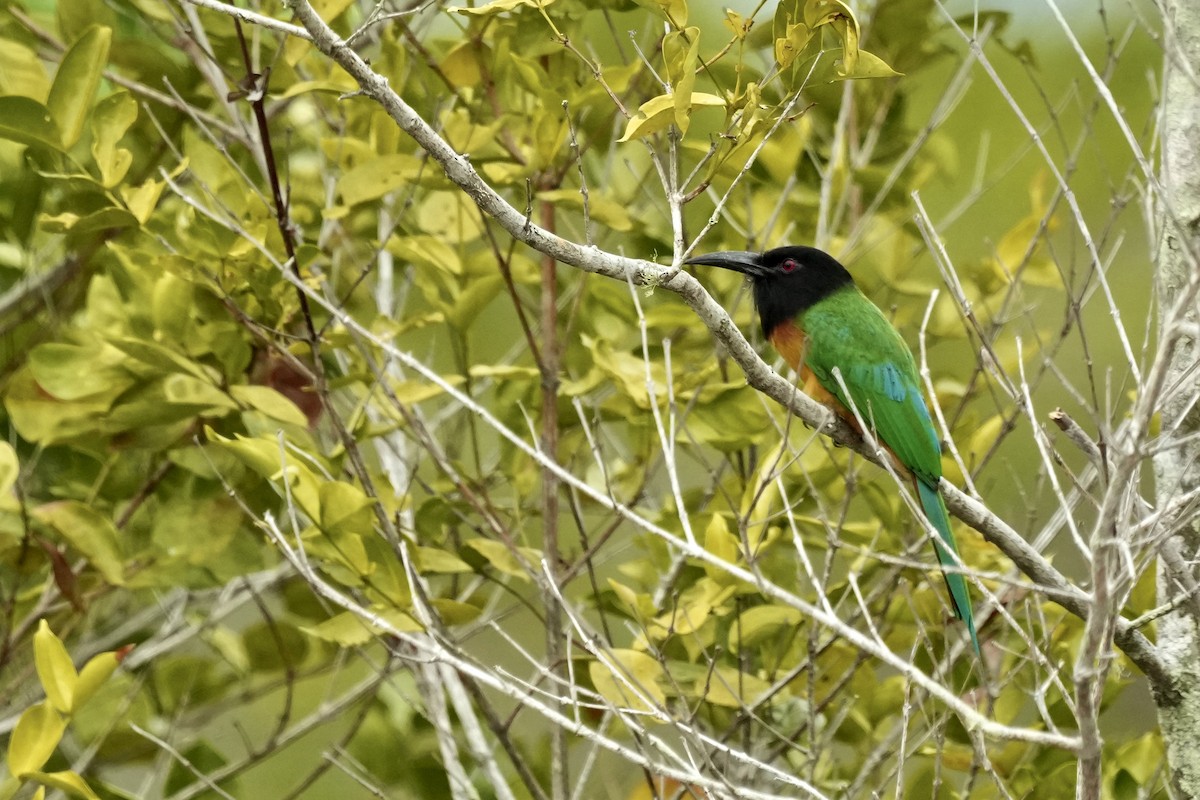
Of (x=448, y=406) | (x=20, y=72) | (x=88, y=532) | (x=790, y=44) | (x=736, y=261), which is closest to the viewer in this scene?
(x=790, y=44)

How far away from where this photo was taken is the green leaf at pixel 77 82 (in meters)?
2.93

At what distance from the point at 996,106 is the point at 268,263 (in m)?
5.89

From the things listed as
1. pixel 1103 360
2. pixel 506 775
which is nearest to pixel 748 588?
pixel 506 775

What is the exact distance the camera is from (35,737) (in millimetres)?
2627

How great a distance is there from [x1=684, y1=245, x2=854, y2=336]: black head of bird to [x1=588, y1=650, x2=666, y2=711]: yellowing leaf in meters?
1.11

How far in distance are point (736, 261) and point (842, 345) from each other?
60 centimetres

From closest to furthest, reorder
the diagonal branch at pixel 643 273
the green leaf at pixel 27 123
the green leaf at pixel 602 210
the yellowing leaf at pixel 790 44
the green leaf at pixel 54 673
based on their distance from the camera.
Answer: the diagonal branch at pixel 643 273 < the yellowing leaf at pixel 790 44 < the green leaf at pixel 54 673 < the green leaf at pixel 27 123 < the green leaf at pixel 602 210

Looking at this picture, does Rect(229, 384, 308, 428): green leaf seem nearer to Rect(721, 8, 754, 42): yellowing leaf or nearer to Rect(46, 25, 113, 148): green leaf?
Rect(46, 25, 113, 148): green leaf

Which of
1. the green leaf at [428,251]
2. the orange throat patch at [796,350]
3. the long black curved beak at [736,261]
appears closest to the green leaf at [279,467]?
the green leaf at [428,251]

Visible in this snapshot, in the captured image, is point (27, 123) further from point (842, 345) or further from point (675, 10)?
point (842, 345)

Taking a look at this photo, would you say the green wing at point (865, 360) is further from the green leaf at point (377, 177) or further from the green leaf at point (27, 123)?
the green leaf at point (27, 123)

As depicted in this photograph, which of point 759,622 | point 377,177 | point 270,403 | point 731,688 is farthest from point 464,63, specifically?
point 731,688

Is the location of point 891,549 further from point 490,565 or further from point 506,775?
point 506,775

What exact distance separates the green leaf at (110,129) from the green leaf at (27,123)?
8 centimetres
